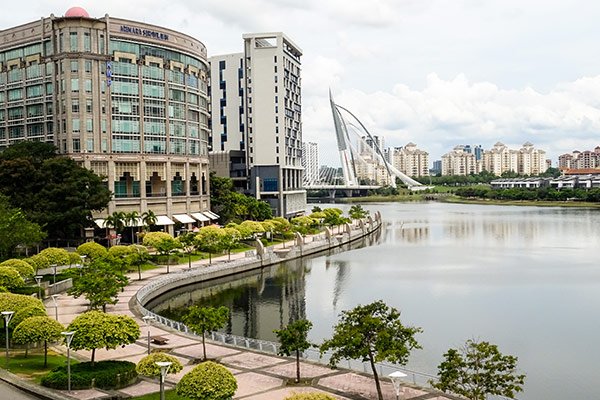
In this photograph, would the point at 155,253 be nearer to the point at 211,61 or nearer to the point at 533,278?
the point at 533,278

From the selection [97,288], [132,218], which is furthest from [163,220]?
[97,288]

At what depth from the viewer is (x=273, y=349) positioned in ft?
105

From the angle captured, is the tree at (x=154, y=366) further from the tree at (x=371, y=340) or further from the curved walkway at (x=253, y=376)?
the tree at (x=371, y=340)

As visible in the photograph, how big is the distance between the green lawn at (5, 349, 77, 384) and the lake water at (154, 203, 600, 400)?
12744 mm

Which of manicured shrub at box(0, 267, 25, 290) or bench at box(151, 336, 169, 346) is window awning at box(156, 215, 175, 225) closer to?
manicured shrub at box(0, 267, 25, 290)

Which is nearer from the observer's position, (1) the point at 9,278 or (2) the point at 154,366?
(2) the point at 154,366

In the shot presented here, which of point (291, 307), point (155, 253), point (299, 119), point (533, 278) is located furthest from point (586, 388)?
point (299, 119)

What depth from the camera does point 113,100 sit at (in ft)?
240

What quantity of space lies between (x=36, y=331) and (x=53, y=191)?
39.2 m

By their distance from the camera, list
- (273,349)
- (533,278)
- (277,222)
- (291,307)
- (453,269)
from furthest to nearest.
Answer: (277,222) < (453,269) < (533,278) < (291,307) < (273,349)

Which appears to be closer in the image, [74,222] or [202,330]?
[202,330]

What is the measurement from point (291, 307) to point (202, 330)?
18.4 m

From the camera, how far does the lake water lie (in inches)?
1288

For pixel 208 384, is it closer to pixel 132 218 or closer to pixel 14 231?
pixel 14 231
